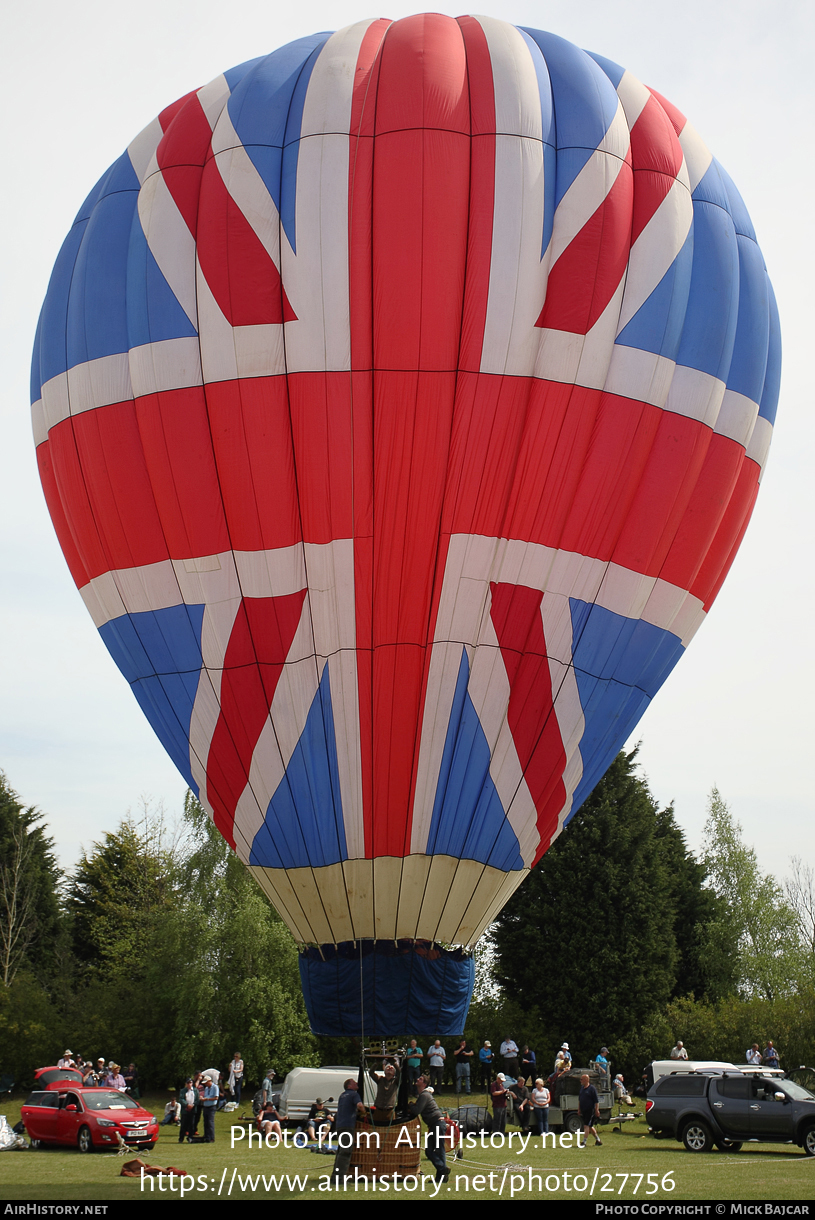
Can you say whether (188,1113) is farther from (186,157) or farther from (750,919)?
(750,919)

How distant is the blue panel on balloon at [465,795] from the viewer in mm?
8844

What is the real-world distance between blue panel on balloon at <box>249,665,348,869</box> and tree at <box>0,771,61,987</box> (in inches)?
922

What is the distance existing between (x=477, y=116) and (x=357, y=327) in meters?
2.11

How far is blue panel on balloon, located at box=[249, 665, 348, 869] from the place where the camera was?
8812 mm

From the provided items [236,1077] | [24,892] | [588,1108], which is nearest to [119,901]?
[24,892]

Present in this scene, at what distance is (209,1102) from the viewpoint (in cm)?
1374

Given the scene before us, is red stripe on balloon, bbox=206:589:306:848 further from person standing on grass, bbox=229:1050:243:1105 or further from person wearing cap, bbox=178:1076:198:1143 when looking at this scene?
person standing on grass, bbox=229:1050:243:1105

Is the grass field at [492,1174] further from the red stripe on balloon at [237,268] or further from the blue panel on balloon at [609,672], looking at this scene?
the red stripe on balloon at [237,268]

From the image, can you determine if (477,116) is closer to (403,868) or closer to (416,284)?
(416,284)

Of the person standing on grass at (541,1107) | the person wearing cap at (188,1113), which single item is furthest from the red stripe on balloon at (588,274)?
the person wearing cap at (188,1113)

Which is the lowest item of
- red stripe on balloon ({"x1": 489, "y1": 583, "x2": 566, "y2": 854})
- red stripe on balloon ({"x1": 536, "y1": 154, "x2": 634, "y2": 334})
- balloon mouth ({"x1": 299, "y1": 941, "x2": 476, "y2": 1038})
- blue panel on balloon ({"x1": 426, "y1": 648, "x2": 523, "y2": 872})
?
balloon mouth ({"x1": 299, "y1": 941, "x2": 476, "y2": 1038})

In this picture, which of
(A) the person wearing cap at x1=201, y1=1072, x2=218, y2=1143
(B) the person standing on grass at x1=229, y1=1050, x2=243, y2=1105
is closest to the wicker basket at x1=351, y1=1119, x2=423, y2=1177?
(A) the person wearing cap at x1=201, y1=1072, x2=218, y2=1143

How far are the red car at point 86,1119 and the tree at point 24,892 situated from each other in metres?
16.5

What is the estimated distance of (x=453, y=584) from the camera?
890 cm
